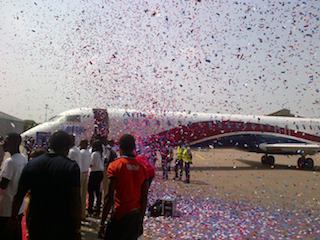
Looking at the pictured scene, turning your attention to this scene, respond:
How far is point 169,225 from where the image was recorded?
9.38m

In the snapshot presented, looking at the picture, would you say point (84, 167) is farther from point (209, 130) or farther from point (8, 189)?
point (209, 130)

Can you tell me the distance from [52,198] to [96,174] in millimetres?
6159

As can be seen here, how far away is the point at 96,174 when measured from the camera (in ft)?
34.0

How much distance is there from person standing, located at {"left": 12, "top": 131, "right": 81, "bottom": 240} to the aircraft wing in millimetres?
27733

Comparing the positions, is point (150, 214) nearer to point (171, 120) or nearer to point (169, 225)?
point (169, 225)

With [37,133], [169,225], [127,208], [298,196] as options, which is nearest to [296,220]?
[169,225]

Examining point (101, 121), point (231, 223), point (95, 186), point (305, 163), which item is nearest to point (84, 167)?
point (95, 186)

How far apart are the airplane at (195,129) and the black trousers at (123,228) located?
1824 cm

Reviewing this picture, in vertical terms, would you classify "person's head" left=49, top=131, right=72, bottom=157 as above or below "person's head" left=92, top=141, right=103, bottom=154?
below

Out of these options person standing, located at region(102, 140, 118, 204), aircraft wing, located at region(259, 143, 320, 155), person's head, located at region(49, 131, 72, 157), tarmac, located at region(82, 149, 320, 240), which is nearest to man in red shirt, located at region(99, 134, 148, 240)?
person's head, located at region(49, 131, 72, 157)

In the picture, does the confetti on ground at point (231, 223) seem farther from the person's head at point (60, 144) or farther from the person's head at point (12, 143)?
the person's head at point (60, 144)

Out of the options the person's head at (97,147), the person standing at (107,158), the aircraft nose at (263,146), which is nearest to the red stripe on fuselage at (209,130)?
the aircraft nose at (263,146)

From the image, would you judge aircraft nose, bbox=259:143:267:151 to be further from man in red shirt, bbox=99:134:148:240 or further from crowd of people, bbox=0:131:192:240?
man in red shirt, bbox=99:134:148:240

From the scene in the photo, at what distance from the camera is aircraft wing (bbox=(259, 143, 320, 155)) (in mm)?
30125
